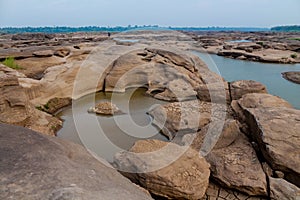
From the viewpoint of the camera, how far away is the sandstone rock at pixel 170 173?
369 centimetres

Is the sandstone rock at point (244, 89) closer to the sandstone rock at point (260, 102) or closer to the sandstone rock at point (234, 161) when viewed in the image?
the sandstone rock at point (260, 102)

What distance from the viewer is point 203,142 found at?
5.09m

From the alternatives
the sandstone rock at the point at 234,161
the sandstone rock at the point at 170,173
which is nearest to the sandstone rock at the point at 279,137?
the sandstone rock at the point at 234,161

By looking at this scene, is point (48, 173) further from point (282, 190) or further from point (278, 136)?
point (278, 136)

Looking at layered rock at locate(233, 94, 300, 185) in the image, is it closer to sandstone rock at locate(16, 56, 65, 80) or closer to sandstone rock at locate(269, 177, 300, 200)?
sandstone rock at locate(269, 177, 300, 200)

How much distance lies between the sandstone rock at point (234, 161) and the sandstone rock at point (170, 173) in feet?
1.09

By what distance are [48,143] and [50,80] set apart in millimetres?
5993

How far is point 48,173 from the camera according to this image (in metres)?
2.33

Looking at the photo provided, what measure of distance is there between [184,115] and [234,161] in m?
2.60

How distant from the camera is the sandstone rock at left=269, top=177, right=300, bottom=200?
3592 millimetres

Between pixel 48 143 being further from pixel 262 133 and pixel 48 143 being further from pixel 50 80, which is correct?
pixel 50 80

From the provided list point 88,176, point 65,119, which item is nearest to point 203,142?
point 88,176

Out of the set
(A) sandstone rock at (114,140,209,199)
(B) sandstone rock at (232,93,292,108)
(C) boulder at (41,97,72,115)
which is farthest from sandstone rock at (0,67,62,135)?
(B) sandstone rock at (232,93,292,108)

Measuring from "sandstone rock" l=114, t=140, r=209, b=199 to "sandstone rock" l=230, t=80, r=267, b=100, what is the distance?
15.9ft
